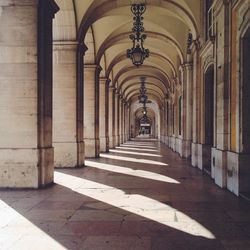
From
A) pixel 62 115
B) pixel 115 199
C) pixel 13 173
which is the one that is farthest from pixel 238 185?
pixel 62 115

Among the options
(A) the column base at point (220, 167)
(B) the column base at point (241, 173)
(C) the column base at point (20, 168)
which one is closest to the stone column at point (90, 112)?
(A) the column base at point (220, 167)

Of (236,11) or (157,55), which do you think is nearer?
(236,11)

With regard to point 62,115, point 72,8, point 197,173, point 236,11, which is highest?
point 72,8

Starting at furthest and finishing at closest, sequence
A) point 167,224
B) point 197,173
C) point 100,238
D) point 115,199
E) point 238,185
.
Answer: point 197,173 → point 238,185 → point 115,199 → point 167,224 → point 100,238

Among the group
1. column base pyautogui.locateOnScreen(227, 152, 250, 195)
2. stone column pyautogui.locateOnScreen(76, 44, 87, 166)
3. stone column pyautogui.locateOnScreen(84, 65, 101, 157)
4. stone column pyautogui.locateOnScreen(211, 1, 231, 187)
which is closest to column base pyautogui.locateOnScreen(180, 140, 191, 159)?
stone column pyautogui.locateOnScreen(84, 65, 101, 157)

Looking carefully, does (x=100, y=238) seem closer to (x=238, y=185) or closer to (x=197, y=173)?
(x=238, y=185)

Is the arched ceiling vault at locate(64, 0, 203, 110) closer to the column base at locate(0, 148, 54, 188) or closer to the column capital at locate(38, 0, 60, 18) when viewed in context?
the column capital at locate(38, 0, 60, 18)

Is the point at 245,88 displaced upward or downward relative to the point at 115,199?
upward

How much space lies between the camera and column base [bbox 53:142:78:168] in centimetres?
1257

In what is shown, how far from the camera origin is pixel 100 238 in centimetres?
447

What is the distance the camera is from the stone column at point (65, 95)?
1266 centimetres

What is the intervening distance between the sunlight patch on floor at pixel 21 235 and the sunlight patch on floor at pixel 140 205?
5.32 ft

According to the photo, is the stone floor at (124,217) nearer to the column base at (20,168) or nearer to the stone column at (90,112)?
the column base at (20,168)

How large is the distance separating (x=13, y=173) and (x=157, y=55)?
51.7 ft
